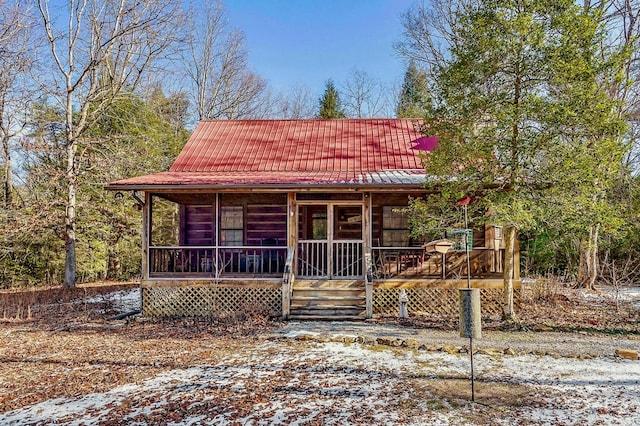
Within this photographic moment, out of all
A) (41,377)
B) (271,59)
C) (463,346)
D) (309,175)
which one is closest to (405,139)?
(309,175)

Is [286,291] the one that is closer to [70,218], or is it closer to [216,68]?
[70,218]

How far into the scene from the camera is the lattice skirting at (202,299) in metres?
10.5

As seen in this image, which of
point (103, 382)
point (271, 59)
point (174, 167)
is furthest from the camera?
point (271, 59)

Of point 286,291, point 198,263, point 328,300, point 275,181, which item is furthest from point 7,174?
point 328,300

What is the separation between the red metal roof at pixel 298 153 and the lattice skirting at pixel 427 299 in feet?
9.15

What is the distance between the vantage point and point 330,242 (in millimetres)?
11164

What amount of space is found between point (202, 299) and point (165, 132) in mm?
13795

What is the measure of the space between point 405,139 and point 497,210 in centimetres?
687

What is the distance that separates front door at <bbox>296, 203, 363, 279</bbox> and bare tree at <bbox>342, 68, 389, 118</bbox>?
22872 millimetres

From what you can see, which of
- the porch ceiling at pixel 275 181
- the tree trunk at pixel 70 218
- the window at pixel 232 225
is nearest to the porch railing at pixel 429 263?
the porch ceiling at pixel 275 181

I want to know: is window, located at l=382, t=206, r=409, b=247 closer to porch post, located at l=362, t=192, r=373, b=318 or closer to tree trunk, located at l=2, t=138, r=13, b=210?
porch post, located at l=362, t=192, r=373, b=318

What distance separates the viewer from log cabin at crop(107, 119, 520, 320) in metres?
10.2

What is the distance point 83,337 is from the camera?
806 cm

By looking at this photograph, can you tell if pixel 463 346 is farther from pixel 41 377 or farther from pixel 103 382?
pixel 41 377
